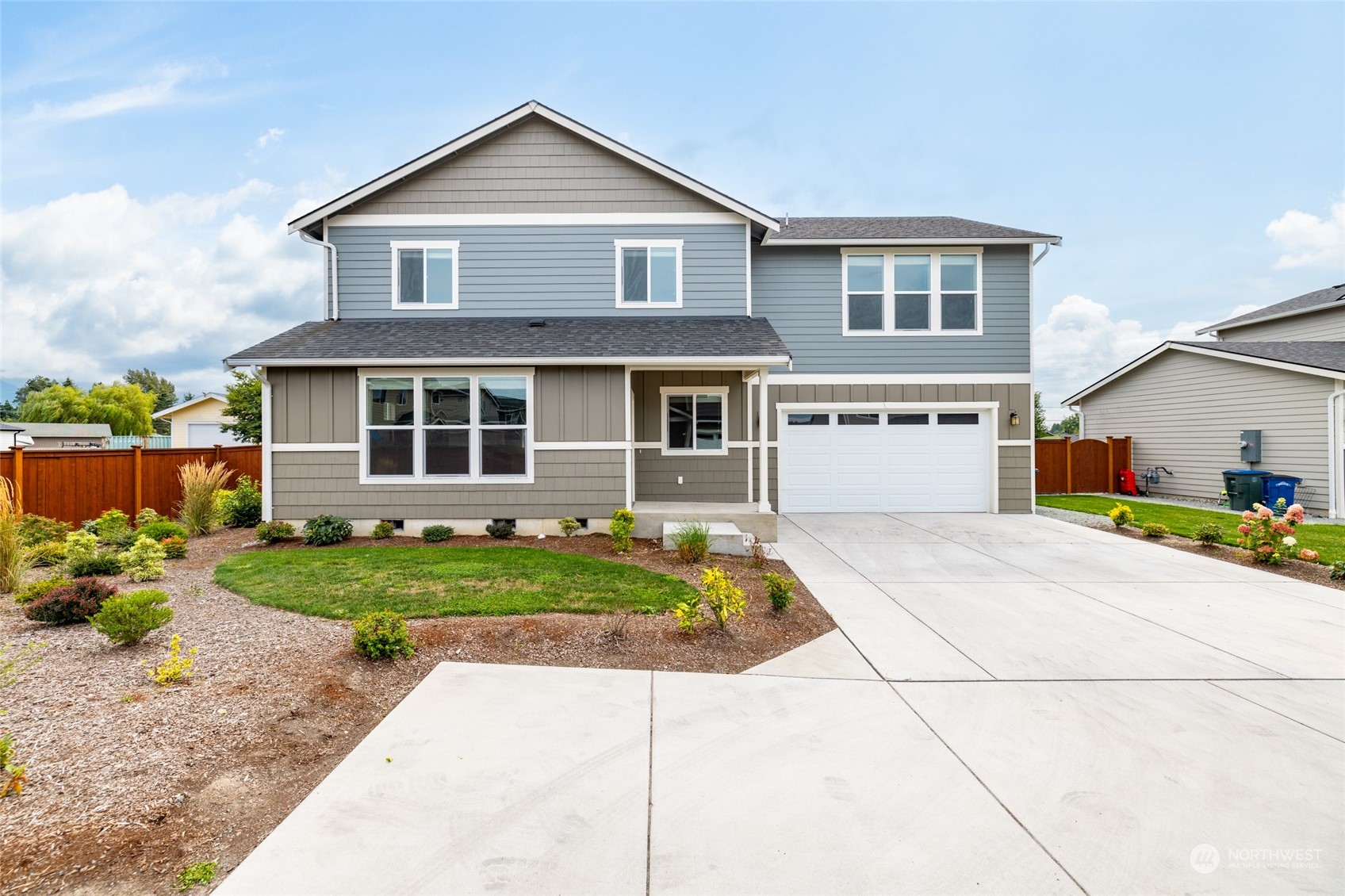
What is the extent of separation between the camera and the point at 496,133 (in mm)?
10984

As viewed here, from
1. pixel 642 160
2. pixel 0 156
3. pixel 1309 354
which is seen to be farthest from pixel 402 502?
pixel 1309 354

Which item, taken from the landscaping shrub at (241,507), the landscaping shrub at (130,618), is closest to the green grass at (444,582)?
the landscaping shrub at (130,618)

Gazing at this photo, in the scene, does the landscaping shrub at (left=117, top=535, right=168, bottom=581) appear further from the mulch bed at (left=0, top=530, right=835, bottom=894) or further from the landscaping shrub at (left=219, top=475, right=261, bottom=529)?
the landscaping shrub at (left=219, top=475, right=261, bottom=529)

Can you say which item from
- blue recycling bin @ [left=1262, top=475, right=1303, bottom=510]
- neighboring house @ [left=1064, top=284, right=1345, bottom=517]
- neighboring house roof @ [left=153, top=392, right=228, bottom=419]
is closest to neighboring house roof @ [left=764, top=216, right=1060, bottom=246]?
neighboring house @ [left=1064, top=284, right=1345, bottom=517]

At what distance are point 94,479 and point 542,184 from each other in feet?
30.9

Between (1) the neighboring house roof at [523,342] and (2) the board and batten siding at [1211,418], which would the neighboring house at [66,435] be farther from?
(2) the board and batten siding at [1211,418]

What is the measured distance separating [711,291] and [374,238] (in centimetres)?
649

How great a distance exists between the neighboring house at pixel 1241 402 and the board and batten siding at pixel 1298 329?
26 mm

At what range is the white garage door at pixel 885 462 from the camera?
1250cm

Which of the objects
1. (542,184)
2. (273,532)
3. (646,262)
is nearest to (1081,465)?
(646,262)

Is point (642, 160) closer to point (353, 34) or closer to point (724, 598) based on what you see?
point (353, 34)

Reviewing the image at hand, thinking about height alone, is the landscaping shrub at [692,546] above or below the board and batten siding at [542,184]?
Answer: below

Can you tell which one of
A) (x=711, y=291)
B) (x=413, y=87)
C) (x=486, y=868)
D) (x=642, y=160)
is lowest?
(x=486, y=868)

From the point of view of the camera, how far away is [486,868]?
88.6 inches
